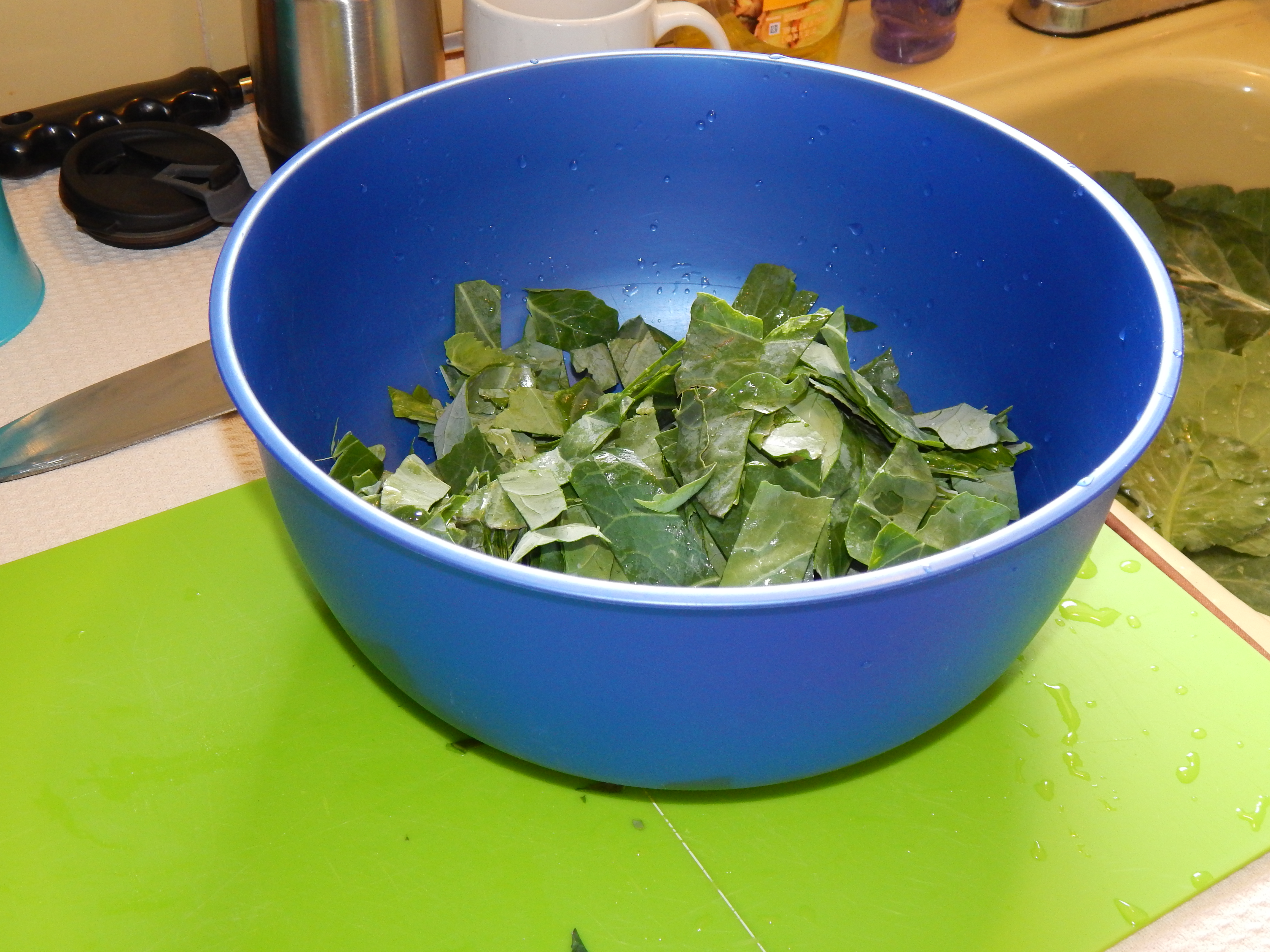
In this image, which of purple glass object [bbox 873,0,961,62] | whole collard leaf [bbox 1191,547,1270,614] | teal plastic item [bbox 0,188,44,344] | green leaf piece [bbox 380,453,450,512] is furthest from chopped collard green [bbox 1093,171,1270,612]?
teal plastic item [bbox 0,188,44,344]

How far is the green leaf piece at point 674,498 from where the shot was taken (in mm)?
634

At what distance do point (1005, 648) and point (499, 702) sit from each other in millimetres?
263

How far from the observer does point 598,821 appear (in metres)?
0.63

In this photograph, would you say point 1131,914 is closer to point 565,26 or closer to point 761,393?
point 761,393

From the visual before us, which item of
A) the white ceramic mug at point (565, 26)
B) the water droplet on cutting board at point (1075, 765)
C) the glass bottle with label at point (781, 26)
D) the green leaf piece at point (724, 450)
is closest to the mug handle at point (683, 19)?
the white ceramic mug at point (565, 26)

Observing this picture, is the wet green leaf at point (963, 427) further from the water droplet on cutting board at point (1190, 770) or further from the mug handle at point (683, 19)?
the mug handle at point (683, 19)

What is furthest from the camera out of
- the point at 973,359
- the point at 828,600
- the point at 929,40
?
the point at 929,40

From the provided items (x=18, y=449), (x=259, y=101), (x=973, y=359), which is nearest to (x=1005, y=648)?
(x=973, y=359)

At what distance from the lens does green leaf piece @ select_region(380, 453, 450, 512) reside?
651 mm

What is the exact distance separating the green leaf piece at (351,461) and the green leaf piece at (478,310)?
16 cm

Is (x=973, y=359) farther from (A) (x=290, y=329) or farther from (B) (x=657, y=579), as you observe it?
(A) (x=290, y=329)

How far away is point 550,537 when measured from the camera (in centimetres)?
62

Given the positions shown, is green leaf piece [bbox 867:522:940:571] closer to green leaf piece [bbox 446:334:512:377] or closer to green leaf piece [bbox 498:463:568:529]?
green leaf piece [bbox 498:463:568:529]

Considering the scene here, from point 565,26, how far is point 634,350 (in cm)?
31
